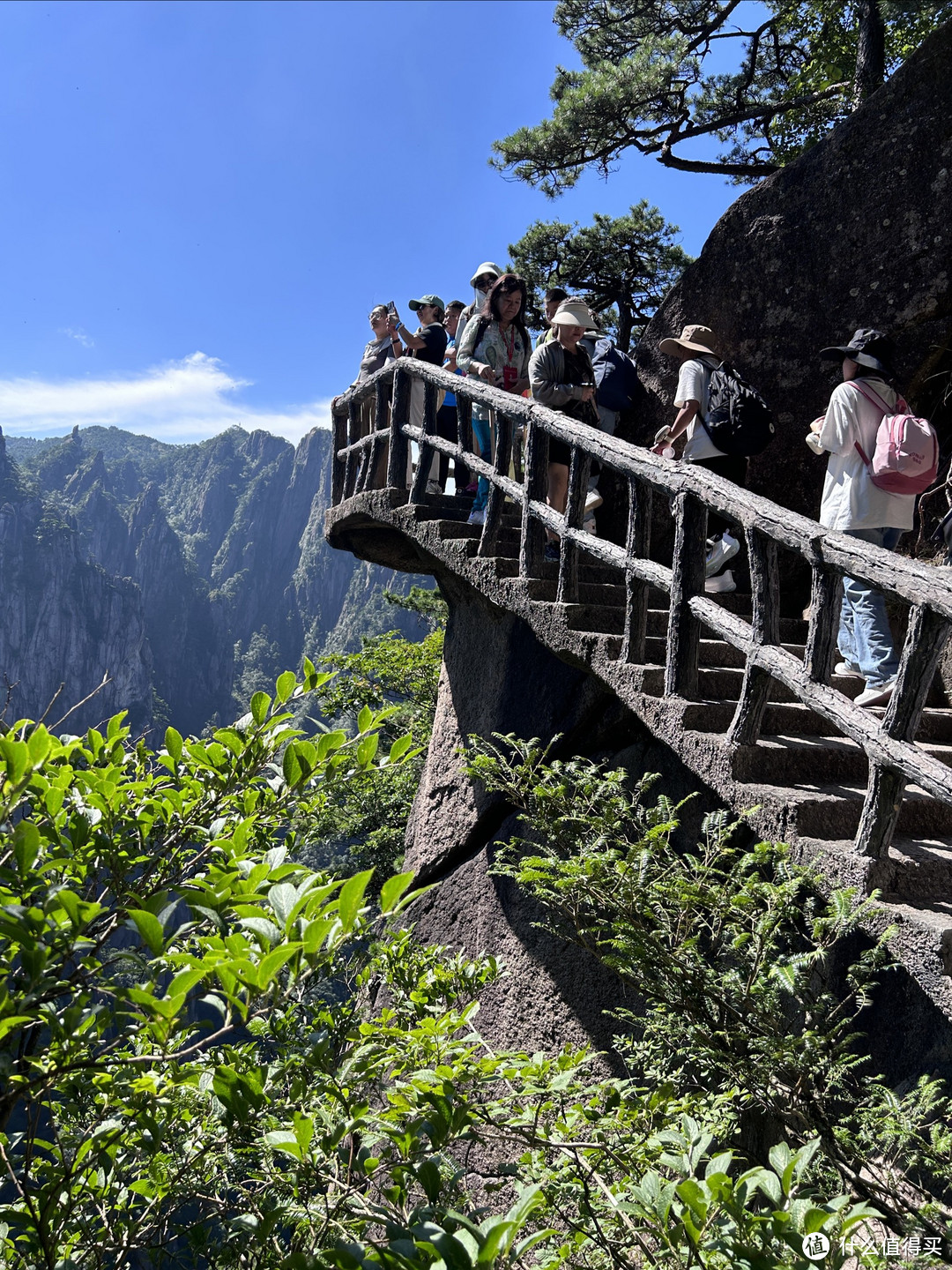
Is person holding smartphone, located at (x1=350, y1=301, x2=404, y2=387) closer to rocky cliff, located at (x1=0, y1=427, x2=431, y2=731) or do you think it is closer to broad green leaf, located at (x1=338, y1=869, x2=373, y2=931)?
broad green leaf, located at (x1=338, y1=869, x2=373, y2=931)

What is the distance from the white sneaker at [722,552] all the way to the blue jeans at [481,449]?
1501 millimetres

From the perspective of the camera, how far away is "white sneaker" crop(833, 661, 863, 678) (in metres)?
3.75

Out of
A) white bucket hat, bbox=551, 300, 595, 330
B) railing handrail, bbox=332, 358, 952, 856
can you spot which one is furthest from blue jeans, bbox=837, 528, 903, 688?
white bucket hat, bbox=551, 300, 595, 330

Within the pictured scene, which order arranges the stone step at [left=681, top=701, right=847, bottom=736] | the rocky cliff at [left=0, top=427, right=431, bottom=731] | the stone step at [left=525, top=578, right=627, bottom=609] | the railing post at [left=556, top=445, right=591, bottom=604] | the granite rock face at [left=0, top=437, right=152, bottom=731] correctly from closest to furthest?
the stone step at [left=681, top=701, right=847, bottom=736] → the railing post at [left=556, top=445, right=591, bottom=604] → the stone step at [left=525, top=578, right=627, bottom=609] → the granite rock face at [left=0, top=437, right=152, bottom=731] → the rocky cliff at [left=0, top=427, right=431, bottom=731]

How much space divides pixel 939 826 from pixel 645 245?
367 inches

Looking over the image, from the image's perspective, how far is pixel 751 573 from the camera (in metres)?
3.13

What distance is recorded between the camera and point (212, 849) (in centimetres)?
159

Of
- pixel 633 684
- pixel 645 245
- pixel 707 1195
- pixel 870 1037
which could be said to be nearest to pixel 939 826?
pixel 870 1037

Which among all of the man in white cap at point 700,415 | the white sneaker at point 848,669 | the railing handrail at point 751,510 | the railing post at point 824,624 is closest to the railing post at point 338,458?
the railing handrail at point 751,510

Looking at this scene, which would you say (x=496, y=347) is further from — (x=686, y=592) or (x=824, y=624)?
(x=824, y=624)

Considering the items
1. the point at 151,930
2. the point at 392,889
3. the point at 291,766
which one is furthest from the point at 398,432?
the point at 151,930

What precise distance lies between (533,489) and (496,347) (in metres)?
1.70

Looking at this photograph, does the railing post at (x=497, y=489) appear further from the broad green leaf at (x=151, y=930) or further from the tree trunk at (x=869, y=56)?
the tree trunk at (x=869, y=56)

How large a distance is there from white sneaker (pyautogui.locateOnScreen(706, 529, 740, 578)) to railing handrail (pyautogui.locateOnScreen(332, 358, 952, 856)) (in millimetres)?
1252
